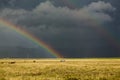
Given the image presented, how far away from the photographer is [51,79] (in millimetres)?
38531

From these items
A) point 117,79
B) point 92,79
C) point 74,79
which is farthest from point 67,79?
point 117,79

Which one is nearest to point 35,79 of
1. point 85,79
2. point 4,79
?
point 4,79

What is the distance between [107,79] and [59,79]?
6926mm

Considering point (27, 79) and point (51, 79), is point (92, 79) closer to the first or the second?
point (51, 79)

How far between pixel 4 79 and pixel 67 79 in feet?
30.0

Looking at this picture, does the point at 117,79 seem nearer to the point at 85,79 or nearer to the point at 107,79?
the point at 107,79

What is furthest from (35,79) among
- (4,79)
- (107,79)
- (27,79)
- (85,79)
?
(107,79)

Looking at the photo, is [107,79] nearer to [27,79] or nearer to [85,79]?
[85,79]

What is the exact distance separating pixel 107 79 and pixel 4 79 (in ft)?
48.9

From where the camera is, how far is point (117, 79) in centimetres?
3884

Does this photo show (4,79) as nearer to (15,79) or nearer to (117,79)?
(15,79)

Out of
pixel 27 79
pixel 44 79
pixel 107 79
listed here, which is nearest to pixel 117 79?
pixel 107 79

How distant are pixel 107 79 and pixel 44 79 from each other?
9.07 metres

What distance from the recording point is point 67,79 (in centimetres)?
3900
